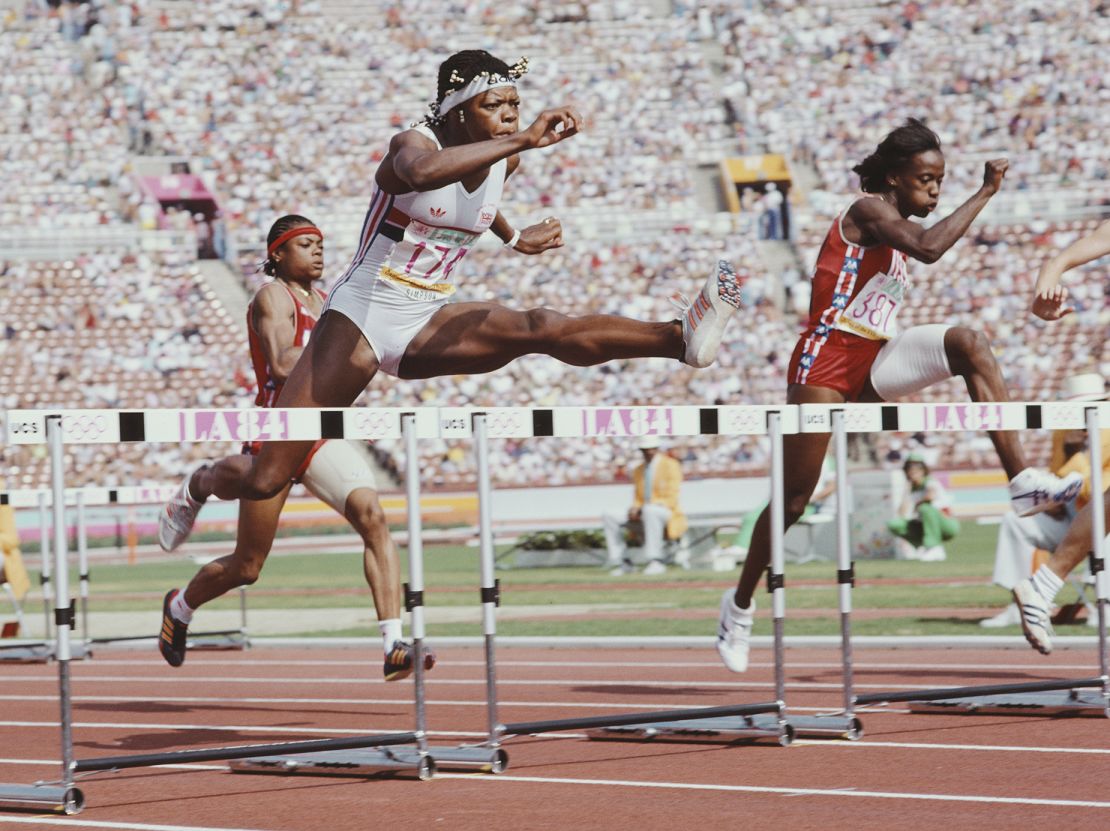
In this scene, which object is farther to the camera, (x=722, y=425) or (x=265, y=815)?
(x=722, y=425)

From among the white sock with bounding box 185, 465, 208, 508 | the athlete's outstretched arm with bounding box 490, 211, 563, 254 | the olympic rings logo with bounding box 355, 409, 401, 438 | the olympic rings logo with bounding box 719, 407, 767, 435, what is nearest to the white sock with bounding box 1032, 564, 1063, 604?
the olympic rings logo with bounding box 719, 407, 767, 435

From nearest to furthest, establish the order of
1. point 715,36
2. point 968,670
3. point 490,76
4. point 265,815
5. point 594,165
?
1. point 265,815
2. point 490,76
3. point 968,670
4. point 594,165
5. point 715,36

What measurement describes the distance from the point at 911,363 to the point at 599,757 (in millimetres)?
2098

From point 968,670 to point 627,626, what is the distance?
3838mm

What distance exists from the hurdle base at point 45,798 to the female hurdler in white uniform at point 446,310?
1618 mm

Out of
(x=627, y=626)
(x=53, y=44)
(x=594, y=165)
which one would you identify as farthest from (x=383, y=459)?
(x=627, y=626)

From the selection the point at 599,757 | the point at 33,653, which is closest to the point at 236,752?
the point at 599,757

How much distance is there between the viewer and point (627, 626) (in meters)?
12.2

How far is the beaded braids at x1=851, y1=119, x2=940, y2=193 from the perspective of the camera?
706 centimetres

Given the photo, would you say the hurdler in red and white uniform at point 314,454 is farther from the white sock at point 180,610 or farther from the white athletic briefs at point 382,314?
the white athletic briefs at point 382,314

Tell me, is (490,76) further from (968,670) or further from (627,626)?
(627,626)

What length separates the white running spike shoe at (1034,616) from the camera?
690cm

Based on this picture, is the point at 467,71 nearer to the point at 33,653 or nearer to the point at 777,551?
the point at 777,551

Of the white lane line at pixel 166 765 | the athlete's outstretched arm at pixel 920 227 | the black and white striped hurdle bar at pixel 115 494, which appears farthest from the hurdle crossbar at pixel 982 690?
the black and white striped hurdle bar at pixel 115 494
